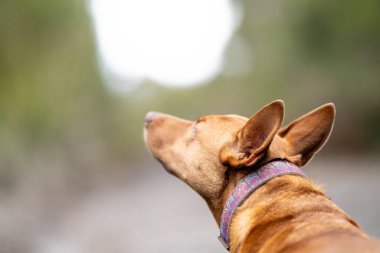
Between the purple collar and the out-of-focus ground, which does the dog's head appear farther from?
the out-of-focus ground

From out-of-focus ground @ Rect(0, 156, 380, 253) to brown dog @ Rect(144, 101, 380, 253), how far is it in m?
4.00

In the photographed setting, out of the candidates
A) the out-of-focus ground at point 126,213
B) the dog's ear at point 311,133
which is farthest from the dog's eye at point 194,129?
the out-of-focus ground at point 126,213

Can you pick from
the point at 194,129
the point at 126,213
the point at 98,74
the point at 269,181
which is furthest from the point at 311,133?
the point at 98,74

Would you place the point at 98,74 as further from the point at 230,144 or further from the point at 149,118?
the point at 230,144

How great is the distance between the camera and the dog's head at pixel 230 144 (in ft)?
12.5

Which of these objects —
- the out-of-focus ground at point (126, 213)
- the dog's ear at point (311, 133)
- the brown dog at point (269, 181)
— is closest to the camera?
the brown dog at point (269, 181)

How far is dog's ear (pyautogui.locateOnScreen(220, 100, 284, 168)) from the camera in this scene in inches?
146

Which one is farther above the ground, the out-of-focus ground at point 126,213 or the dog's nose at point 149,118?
the dog's nose at point 149,118

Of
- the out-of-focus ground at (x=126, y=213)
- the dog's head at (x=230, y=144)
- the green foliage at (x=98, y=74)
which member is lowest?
the out-of-focus ground at (x=126, y=213)

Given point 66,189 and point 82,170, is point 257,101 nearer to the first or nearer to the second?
point 82,170

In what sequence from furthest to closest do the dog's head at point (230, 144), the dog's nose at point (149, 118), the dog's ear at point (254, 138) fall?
the dog's nose at point (149, 118), the dog's head at point (230, 144), the dog's ear at point (254, 138)

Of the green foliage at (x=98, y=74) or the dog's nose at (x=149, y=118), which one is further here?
the green foliage at (x=98, y=74)

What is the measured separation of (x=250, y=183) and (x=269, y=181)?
13 centimetres

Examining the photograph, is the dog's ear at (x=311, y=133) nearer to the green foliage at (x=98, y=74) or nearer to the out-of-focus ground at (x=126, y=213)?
the out-of-focus ground at (x=126, y=213)
